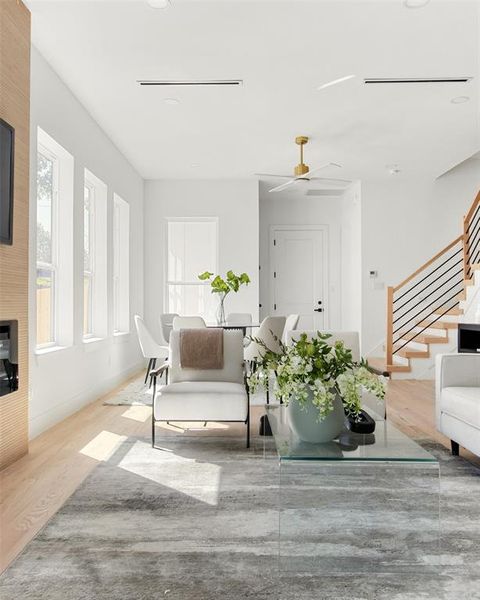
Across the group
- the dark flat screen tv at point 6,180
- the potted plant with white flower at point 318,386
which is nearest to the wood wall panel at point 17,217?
the dark flat screen tv at point 6,180

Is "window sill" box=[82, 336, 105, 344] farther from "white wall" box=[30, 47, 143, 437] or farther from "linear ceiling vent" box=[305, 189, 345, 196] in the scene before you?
"linear ceiling vent" box=[305, 189, 345, 196]

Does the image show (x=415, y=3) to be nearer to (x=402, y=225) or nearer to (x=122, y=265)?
(x=122, y=265)

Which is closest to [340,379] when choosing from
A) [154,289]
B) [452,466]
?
[452,466]

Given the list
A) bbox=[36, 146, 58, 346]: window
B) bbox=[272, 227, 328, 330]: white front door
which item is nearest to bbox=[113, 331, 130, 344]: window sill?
bbox=[36, 146, 58, 346]: window

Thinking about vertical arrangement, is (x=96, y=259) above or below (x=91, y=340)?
above

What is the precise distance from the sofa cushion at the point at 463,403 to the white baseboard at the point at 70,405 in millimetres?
2969

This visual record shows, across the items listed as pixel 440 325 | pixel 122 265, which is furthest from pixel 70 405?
pixel 440 325

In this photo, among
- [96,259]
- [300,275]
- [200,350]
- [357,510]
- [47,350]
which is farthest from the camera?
[300,275]

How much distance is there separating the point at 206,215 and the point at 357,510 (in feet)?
22.2

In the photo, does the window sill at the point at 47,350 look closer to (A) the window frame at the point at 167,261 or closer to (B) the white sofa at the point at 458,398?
(B) the white sofa at the point at 458,398

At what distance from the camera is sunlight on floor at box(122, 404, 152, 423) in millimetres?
4632

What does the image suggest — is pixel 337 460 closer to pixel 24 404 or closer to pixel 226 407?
pixel 226 407

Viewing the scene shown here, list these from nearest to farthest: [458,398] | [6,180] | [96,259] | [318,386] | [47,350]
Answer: [318,386]
[6,180]
[458,398]
[47,350]
[96,259]

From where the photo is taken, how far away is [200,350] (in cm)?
407
